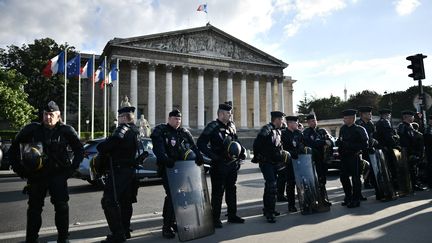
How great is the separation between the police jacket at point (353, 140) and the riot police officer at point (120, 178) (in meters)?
4.84

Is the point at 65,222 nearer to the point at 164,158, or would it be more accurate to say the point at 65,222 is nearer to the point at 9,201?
the point at 164,158

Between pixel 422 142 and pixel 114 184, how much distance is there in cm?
890

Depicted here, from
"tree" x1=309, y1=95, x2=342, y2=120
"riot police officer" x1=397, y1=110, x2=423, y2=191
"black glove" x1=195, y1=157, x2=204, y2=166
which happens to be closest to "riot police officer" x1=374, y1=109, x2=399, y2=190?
"riot police officer" x1=397, y1=110, x2=423, y2=191

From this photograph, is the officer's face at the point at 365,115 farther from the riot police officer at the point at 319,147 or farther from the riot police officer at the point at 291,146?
the riot police officer at the point at 291,146

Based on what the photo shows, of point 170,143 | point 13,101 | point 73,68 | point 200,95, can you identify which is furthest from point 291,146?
point 200,95

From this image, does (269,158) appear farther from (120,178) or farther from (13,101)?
(13,101)

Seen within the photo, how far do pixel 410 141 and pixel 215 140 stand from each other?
6.46m

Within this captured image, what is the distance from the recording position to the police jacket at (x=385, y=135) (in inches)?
362

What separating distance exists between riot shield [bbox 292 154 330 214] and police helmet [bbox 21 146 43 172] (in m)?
4.77

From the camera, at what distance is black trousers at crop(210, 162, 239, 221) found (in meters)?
6.25

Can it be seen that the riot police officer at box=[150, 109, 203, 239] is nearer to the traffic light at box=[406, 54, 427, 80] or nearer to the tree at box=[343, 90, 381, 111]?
the traffic light at box=[406, 54, 427, 80]

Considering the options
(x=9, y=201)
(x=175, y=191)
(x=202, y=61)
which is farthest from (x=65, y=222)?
(x=202, y=61)

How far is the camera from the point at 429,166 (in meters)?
10.5

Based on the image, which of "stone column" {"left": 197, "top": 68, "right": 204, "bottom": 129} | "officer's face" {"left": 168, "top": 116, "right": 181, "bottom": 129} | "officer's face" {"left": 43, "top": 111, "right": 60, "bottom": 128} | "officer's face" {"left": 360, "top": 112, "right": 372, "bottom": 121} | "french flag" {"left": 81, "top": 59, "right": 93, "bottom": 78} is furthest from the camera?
"stone column" {"left": 197, "top": 68, "right": 204, "bottom": 129}
